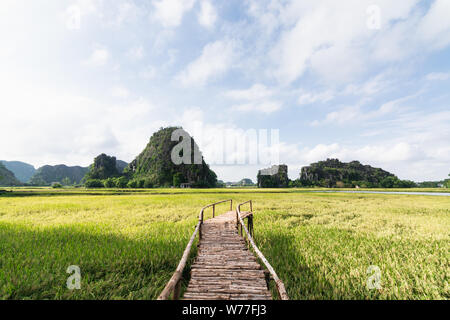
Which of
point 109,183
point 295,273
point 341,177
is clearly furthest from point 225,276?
point 341,177

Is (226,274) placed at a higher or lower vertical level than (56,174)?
lower

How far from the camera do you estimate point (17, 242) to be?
22.0 ft

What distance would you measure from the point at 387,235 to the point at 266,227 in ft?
18.3

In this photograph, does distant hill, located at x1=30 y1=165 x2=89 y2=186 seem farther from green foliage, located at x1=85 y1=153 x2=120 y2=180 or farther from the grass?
the grass

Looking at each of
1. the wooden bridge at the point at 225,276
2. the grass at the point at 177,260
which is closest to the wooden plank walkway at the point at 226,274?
the wooden bridge at the point at 225,276

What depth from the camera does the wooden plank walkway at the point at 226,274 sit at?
3085 millimetres

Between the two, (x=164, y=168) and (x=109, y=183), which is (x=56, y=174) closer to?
(x=109, y=183)

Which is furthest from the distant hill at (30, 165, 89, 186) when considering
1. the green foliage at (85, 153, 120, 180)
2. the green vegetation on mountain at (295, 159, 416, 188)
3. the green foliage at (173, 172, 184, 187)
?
the green vegetation on mountain at (295, 159, 416, 188)

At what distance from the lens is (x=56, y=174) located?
488ft

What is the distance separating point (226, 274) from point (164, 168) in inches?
3320
